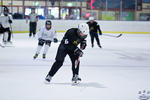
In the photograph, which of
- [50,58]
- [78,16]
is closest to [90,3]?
[78,16]

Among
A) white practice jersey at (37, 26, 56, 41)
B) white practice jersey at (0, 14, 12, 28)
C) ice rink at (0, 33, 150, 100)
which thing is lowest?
ice rink at (0, 33, 150, 100)

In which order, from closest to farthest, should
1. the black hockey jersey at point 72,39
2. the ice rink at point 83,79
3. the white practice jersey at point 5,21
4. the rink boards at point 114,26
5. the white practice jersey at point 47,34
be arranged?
the ice rink at point 83,79 → the black hockey jersey at point 72,39 → the white practice jersey at point 47,34 → the white practice jersey at point 5,21 → the rink boards at point 114,26

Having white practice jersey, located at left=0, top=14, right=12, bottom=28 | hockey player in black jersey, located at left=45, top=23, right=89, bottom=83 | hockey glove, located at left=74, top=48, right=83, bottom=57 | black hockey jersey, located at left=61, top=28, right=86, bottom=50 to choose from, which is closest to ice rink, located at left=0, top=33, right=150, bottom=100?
hockey player in black jersey, located at left=45, top=23, right=89, bottom=83

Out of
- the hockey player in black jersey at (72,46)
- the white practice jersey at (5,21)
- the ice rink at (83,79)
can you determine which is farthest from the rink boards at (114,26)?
the hockey player in black jersey at (72,46)

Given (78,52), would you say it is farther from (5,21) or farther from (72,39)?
(5,21)

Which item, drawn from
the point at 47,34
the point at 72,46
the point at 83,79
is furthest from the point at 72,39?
the point at 47,34

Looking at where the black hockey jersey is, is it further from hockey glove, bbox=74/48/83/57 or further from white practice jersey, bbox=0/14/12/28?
white practice jersey, bbox=0/14/12/28

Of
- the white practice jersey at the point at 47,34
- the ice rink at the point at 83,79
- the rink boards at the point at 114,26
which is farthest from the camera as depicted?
the rink boards at the point at 114,26

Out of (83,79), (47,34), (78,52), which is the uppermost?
(47,34)

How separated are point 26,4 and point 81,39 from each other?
14.5 metres

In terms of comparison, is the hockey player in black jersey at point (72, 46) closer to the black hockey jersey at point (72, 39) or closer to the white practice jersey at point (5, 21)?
the black hockey jersey at point (72, 39)

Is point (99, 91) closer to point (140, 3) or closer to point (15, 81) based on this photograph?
point (15, 81)

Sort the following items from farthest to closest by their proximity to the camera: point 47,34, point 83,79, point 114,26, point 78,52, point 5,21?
point 114,26, point 5,21, point 47,34, point 83,79, point 78,52

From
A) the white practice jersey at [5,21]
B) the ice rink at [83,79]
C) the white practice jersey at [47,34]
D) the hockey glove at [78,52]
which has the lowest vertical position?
the ice rink at [83,79]
